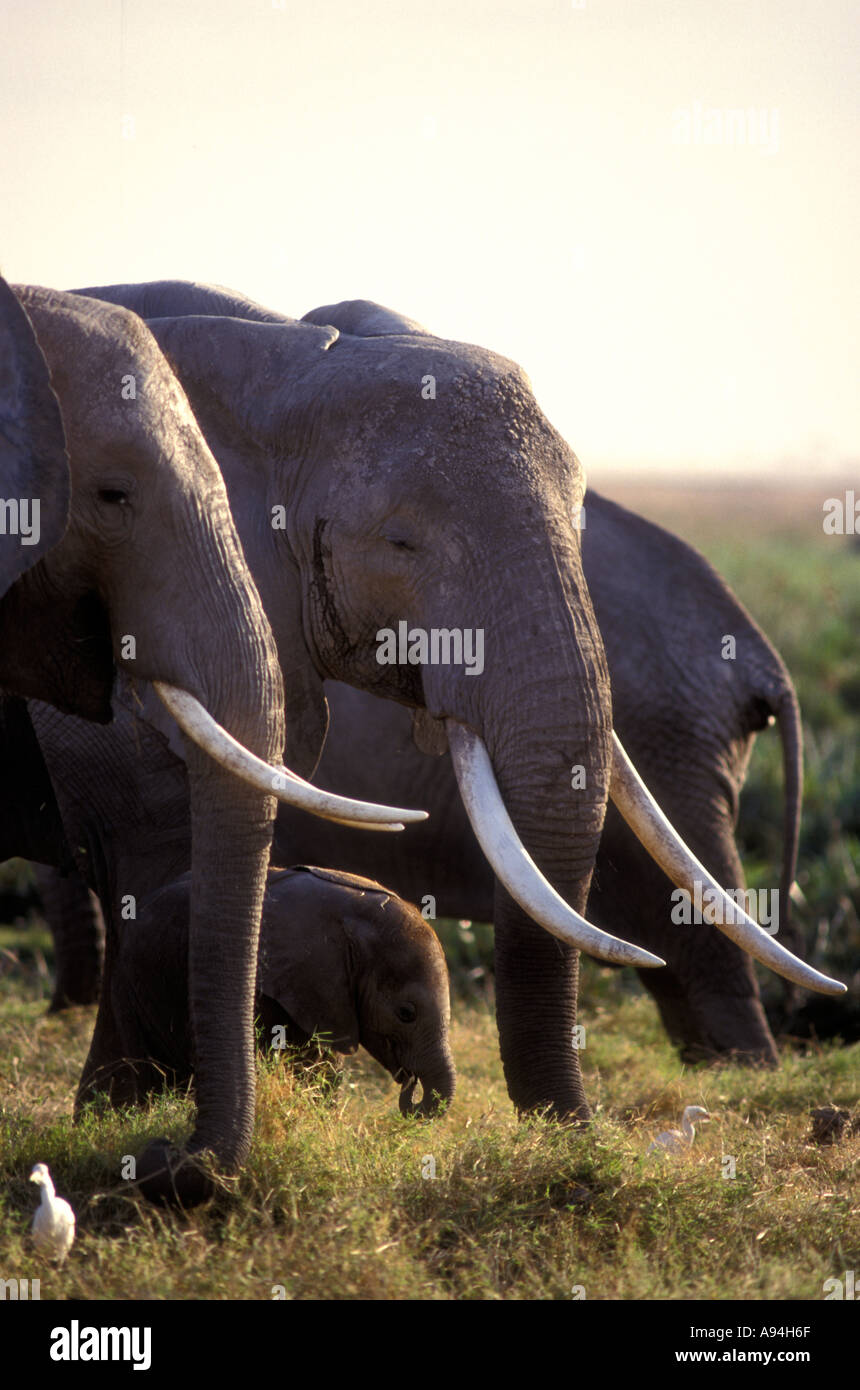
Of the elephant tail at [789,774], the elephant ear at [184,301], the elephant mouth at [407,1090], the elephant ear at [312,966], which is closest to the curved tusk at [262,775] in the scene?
the elephant ear at [312,966]

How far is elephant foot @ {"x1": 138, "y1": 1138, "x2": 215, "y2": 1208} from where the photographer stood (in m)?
4.06

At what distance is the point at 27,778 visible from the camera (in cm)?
A: 606

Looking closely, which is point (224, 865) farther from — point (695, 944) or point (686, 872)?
point (695, 944)

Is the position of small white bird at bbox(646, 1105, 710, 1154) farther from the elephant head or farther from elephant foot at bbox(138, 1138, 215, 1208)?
elephant foot at bbox(138, 1138, 215, 1208)

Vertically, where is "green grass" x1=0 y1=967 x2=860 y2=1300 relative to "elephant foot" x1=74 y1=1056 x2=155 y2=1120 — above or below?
above

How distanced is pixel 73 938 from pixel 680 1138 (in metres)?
3.72

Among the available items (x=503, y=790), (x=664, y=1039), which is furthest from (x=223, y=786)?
(x=664, y=1039)

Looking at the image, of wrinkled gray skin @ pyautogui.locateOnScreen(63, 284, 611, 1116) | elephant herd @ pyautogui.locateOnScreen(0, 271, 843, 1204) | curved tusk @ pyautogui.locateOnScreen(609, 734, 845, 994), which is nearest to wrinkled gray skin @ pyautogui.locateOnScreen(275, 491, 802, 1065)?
elephant herd @ pyautogui.locateOnScreen(0, 271, 843, 1204)

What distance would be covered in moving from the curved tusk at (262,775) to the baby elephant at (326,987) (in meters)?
1.20

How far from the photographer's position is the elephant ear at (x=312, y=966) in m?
5.29

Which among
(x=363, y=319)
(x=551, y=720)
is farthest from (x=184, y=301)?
(x=551, y=720)

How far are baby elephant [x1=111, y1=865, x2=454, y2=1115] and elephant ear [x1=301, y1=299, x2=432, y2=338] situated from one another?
1.78 m

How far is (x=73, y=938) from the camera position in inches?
310

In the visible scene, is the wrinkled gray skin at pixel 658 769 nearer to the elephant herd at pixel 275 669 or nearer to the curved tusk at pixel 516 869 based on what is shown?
the elephant herd at pixel 275 669
